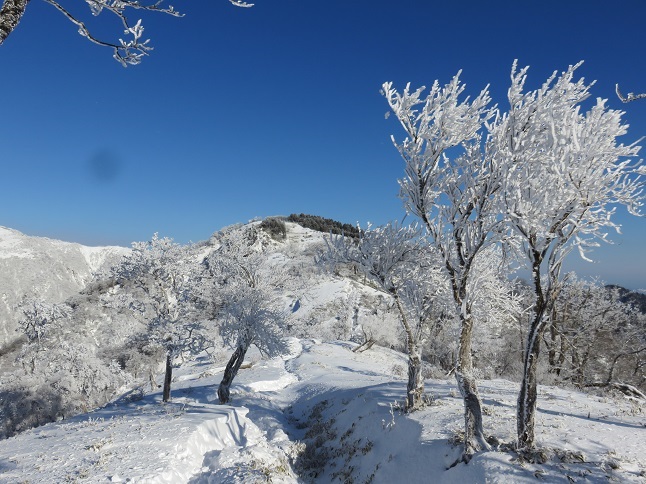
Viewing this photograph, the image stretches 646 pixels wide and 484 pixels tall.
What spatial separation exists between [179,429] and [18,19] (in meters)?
12.5

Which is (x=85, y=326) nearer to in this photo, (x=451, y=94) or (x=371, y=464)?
(x=371, y=464)

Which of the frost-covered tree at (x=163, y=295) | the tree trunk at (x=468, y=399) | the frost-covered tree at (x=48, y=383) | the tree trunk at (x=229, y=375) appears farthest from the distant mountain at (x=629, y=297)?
the frost-covered tree at (x=48, y=383)

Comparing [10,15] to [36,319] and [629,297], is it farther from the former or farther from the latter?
[36,319]

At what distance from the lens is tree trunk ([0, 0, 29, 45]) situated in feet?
10.7

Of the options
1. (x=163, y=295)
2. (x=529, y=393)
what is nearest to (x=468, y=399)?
(x=529, y=393)

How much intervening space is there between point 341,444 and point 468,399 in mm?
7071

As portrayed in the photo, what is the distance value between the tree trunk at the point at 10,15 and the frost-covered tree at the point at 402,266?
9.97 meters

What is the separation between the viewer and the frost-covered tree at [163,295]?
59.9ft

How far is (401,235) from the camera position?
12109mm

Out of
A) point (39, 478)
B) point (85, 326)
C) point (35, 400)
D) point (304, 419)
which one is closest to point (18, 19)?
point (39, 478)

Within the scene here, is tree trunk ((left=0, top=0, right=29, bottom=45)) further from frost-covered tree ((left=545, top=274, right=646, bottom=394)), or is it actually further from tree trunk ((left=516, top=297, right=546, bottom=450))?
frost-covered tree ((left=545, top=274, right=646, bottom=394))

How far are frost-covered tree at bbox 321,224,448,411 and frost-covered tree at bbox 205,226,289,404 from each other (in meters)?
8.62

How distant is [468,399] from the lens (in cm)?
797

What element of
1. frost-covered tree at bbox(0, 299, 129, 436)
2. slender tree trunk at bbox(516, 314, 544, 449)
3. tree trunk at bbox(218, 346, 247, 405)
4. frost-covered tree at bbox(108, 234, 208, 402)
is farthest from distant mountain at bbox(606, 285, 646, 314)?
frost-covered tree at bbox(0, 299, 129, 436)
